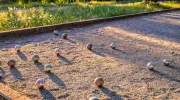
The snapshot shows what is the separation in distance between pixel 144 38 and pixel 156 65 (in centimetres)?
220

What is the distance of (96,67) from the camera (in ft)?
13.1

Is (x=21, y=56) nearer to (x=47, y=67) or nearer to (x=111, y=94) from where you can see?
(x=47, y=67)

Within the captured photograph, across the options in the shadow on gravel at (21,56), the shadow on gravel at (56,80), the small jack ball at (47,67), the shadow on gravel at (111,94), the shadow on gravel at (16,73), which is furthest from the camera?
the shadow on gravel at (21,56)

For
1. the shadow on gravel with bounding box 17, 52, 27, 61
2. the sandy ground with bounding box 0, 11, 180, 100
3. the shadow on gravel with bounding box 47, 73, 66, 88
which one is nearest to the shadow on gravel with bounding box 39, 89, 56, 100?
the sandy ground with bounding box 0, 11, 180, 100

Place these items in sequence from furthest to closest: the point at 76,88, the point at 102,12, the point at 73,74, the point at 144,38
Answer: the point at 102,12 < the point at 144,38 < the point at 73,74 < the point at 76,88

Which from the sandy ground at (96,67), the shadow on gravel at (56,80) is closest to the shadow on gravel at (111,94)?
the sandy ground at (96,67)

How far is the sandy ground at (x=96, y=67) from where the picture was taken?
10.1 ft

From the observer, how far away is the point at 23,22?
6.61 meters

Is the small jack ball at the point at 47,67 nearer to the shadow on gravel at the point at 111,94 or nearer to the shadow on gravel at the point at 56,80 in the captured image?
the shadow on gravel at the point at 56,80

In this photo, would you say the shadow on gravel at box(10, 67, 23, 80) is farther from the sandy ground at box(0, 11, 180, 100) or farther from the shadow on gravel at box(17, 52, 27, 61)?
the shadow on gravel at box(17, 52, 27, 61)

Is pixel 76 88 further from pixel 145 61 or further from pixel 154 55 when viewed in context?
pixel 154 55

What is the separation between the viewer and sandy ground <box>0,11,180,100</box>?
3.07 metres

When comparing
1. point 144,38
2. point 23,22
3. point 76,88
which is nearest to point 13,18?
point 23,22

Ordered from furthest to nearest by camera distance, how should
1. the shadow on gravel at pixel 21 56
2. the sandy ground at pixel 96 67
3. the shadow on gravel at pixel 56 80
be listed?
the shadow on gravel at pixel 21 56, the shadow on gravel at pixel 56 80, the sandy ground at pixel 96 67
